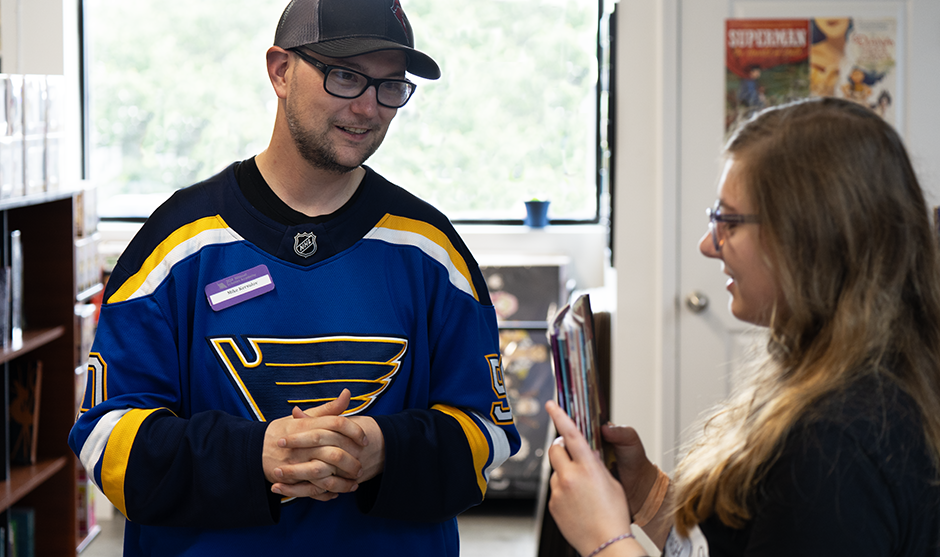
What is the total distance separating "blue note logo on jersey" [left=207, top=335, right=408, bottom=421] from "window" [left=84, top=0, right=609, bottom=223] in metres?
3.21

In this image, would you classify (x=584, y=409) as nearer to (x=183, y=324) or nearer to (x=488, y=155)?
(x=183, y=324)

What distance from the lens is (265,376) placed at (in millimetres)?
1266

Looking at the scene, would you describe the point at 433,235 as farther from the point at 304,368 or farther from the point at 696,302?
the point at 696,302

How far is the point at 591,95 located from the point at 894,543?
382 centimetres

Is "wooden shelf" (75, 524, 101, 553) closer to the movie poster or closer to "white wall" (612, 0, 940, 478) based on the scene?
"white wall" (612, 0, 940, 478)

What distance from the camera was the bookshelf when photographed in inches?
117

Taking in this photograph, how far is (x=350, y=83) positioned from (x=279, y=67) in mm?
131

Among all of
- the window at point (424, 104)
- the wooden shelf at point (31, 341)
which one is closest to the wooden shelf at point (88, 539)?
the wooden shelf at point (31, 341)

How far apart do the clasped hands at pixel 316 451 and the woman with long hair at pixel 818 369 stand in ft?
1.10

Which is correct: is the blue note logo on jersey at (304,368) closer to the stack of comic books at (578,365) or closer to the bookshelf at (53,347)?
the stack of comic books at (578,365)

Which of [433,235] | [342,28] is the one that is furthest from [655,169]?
[342,28]

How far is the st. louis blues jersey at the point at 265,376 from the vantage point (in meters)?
1.19

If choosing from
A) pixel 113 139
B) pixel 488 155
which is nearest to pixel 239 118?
pixel 113 139

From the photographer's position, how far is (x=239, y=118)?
449 cm
